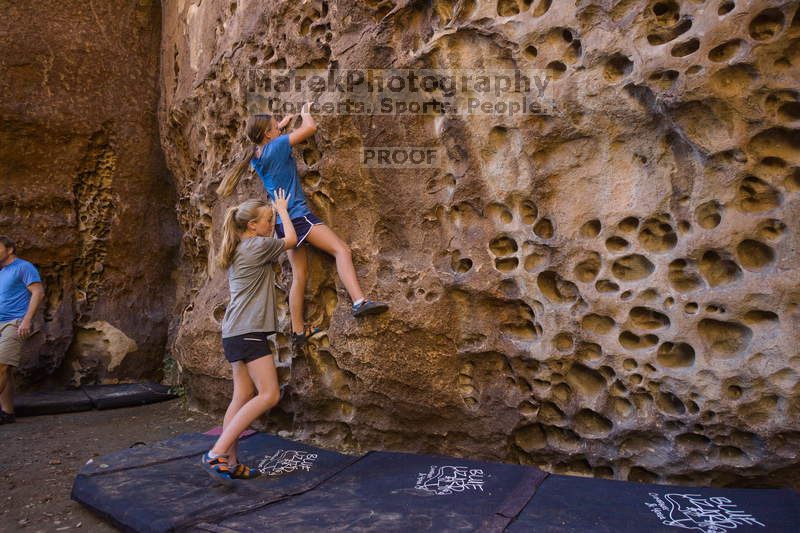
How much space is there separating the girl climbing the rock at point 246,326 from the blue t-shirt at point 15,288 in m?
3.14

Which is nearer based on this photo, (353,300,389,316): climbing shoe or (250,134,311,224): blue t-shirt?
(353,300,389,316): climbing shoe

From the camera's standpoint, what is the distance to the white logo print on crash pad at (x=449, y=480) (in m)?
3.06

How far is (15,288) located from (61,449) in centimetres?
176

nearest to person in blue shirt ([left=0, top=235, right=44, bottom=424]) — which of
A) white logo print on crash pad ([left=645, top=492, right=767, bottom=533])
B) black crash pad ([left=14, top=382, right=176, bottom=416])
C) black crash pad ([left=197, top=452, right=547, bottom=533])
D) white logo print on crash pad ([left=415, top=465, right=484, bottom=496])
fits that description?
black crash pad ([left=14, top=382, right=176, bottom=416])

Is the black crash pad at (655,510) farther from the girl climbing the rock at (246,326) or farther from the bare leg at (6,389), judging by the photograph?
the bare leg at (6,389)

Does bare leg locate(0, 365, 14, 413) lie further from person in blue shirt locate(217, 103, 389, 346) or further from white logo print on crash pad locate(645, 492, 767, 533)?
white logo print on crash pad locate(645, 492, 767, 533)

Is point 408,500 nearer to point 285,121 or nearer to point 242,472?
point 242,472

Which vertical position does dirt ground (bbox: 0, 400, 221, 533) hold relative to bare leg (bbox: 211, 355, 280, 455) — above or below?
below

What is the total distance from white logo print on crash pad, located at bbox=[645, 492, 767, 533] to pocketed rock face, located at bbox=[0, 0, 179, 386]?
236 inches

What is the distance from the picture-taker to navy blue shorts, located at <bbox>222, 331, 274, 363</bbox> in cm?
337

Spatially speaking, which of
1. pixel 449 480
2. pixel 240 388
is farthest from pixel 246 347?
pixel 449 480

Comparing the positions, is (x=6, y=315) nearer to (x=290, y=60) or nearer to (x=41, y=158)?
(x=41, y=158)

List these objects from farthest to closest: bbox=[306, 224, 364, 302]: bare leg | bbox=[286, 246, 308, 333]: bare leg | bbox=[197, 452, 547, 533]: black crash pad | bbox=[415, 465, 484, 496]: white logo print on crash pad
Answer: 1. bbox=[286, 246, 308, 333]: bare leg
2. bbox=[306, 224, 364, 302]: bare leg
3. bbox=[415, 465, 484, 496]: white logo print on crash pad
4. bbox=[197, 452, 547, 533]: black crash pad

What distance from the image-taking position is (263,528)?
8.85 feet
